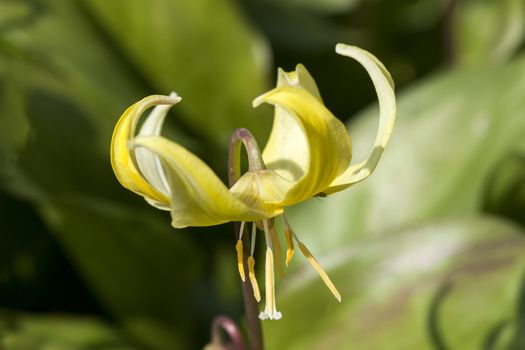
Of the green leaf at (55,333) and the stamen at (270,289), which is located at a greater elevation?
the stamen at (270,289)

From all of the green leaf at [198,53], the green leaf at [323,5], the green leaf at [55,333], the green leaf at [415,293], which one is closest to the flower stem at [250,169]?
the green leaf at [415,293]

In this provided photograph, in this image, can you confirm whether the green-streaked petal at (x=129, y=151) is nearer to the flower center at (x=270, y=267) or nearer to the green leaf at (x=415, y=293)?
the flower center at (x=270, y=267)

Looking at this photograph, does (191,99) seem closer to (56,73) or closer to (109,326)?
(56,73)

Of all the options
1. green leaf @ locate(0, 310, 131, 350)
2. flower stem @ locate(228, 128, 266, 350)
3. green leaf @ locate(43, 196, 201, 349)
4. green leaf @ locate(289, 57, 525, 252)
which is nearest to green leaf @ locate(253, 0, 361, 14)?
green leaf @ locate(289, 57, 525, 252)

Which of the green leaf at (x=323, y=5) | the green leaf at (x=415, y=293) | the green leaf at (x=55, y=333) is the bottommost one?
the green leaf at (x=55, y=333)

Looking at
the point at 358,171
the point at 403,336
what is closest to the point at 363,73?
the point at 403,336

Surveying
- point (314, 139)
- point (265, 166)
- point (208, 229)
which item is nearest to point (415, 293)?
point (265, 166)

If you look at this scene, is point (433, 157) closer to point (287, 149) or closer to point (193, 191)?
point (287, 149)

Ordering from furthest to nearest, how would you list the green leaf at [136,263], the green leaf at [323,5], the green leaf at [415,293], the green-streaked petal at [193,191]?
the green leaf at [323,5], the green leaf at [136,263], the green leaf at [415,293], the green-streaked petal at [193,191]
